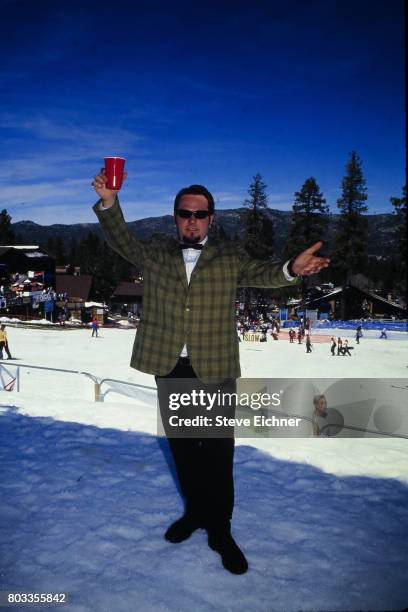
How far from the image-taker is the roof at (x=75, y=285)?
57.2 meters

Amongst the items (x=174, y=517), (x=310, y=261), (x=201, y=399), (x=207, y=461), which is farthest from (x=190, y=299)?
(x=174, y=517)

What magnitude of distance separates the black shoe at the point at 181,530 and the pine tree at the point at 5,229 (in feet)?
215

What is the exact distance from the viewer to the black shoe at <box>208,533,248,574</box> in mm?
2543

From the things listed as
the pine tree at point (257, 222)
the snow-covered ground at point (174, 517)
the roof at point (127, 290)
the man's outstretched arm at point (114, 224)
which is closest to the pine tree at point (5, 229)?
the roof at point (127, 290)

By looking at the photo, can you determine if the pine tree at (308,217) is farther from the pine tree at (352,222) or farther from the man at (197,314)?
the man at (197,314)

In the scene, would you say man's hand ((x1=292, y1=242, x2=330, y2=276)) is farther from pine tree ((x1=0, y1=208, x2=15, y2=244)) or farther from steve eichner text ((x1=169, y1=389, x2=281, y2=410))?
pine tree ((x1=0, y1=208, x2=15, y2=244))

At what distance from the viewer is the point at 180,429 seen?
2.67 meters

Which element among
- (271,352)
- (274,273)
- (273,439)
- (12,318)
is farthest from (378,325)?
(274,273)

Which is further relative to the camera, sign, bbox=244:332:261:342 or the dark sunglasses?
sign, bbox=244:332:261:342

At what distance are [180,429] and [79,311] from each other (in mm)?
39411

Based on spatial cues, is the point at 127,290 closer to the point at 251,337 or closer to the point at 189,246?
the point at 251,337

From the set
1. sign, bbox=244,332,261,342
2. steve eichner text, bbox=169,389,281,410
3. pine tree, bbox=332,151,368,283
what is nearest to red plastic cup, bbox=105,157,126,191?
steve eichner text, bbox=169,389,281,410

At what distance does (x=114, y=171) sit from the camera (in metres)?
2.42

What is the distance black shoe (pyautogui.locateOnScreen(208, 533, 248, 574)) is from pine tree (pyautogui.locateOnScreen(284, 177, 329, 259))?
122 feet
